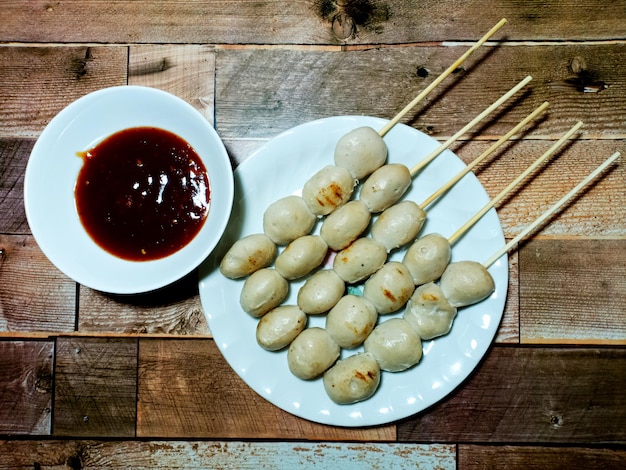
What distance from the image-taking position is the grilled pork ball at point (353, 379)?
1783 millimetres

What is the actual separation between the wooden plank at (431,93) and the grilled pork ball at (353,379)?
92 cm

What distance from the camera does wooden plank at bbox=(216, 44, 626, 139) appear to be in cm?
207

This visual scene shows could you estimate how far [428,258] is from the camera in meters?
1.78

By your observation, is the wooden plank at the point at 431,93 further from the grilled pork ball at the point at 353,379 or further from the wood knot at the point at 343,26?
the grilled pork ball at the point at 353,379

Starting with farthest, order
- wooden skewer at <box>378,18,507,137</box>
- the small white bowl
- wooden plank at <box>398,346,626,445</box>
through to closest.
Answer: wooden plank at <box>398,346,626,445</box> < wooden skewer at <box>378,18,507,137</box> < the small white bowl

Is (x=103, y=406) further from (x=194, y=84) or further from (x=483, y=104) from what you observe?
(x=483, y=104)

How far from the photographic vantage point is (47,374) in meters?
2.06

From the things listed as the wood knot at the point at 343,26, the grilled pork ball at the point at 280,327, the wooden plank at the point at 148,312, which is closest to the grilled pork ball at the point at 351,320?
the grilled pork ball at the point at 280,327

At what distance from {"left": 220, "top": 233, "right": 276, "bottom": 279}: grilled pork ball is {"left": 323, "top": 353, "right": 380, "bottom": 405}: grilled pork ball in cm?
46

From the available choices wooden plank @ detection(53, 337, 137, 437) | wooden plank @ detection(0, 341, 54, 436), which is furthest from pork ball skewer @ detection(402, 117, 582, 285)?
wooden plank @ detection(0, 341, 54, 436)

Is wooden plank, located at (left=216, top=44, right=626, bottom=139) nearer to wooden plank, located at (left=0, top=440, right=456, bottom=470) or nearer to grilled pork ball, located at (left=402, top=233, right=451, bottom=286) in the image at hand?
grilled pork ball, located at (left=402, top=233, right=451, bottom=286)

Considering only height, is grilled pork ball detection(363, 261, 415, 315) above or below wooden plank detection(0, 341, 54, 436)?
above

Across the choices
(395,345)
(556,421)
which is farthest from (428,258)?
(556,421)

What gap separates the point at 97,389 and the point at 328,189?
121cm
